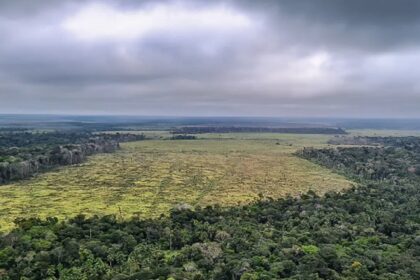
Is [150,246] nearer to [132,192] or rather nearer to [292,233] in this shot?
[292,233]

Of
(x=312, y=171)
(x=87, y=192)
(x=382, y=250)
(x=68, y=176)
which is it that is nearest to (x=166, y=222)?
(x=382, y=250)

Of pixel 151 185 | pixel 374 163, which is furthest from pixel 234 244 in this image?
pixel 374 163

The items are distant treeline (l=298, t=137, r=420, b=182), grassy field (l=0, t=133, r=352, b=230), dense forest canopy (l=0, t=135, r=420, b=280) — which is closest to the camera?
dense forest canopy (l=0, t=135, r=420, b=280)

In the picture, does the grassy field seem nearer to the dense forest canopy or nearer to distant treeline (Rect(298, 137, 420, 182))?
distant treeline (Rect(298, 137, 420, 182))

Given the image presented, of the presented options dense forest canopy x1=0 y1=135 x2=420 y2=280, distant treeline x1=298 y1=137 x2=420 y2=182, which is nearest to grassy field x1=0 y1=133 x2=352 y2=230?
distant treeline x1=298 y1=137 x2=420 y2=182

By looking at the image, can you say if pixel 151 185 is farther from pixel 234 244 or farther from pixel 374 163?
pixel 374 163

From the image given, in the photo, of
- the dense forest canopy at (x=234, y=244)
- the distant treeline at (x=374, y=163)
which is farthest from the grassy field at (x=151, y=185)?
the dense forest canopy at (x=234, y=244)
